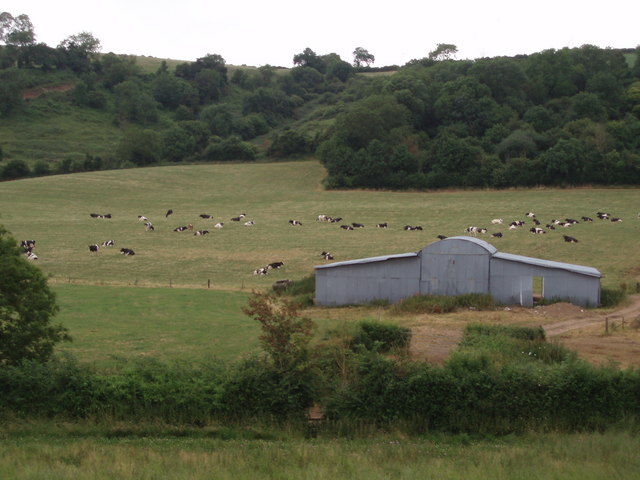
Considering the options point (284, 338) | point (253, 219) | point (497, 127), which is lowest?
point (284, 338)

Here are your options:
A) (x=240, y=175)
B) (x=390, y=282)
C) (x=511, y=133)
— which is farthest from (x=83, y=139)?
(x=390, y=282)

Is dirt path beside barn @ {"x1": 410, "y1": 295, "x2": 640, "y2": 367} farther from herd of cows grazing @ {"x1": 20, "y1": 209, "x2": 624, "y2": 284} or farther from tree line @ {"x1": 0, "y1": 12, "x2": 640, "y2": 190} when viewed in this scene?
tree line @ {"x1": 0, "y1": 12, "x2": 640, "y2": 190}

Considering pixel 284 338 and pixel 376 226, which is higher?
pixel 284 338

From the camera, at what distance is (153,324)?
23625 mm

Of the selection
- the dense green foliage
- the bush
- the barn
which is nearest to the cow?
the barn

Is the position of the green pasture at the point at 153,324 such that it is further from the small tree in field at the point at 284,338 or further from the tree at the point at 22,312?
the small tree in field at the point at 284,338

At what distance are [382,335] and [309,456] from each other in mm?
8476

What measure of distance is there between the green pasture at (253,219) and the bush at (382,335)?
1507 cm

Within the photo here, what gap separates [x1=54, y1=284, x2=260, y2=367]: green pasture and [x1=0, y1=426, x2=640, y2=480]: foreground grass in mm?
3821

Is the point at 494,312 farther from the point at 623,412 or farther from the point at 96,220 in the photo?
the point at 96,220

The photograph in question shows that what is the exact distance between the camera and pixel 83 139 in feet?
366

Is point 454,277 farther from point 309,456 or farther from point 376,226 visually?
point 376,226

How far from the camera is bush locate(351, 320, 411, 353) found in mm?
18672

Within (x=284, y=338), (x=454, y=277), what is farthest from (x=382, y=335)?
(x=454, y=277)
